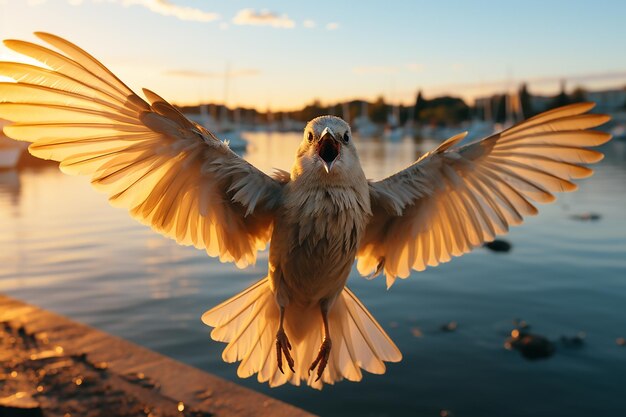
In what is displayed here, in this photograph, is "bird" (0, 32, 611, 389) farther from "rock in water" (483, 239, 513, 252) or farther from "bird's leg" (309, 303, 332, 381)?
"rock in water" (483, 239, 513, 252)

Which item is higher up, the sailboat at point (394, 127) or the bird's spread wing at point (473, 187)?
the sailboat at point (394, 127)

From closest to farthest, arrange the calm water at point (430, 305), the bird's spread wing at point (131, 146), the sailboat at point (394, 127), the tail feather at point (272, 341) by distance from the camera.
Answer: the bird's spread wing at point (131, 146)
the tail feather at point (272, 341)
the calm water at point (430, 305)
the sailboat at point (394, 127)

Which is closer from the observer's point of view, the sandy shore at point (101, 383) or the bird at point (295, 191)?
the bird at point (295, 191)

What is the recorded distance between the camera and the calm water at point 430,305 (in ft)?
24.4

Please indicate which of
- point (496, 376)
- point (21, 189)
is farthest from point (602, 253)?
point (21, 189)

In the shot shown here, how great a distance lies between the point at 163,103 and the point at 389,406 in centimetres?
528

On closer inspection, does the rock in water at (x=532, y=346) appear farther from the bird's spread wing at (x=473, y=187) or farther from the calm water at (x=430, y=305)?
the bird's spread wing at (x=473, y=187)

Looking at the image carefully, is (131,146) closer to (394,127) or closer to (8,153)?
(8,153)

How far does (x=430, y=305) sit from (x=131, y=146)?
25.2ft

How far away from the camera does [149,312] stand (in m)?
9.79

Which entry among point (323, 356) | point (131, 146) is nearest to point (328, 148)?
point (131, 146)

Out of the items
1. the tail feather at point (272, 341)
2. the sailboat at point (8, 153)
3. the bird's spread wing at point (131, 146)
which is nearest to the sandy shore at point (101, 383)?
the tail feather at point (272, 341)

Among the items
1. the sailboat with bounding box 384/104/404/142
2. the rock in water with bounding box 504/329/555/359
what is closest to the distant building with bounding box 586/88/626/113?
the sailboat with bounding box 384/104/404/142

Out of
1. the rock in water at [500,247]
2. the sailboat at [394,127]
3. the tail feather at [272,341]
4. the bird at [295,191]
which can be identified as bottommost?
the rock in water at [500,247]
